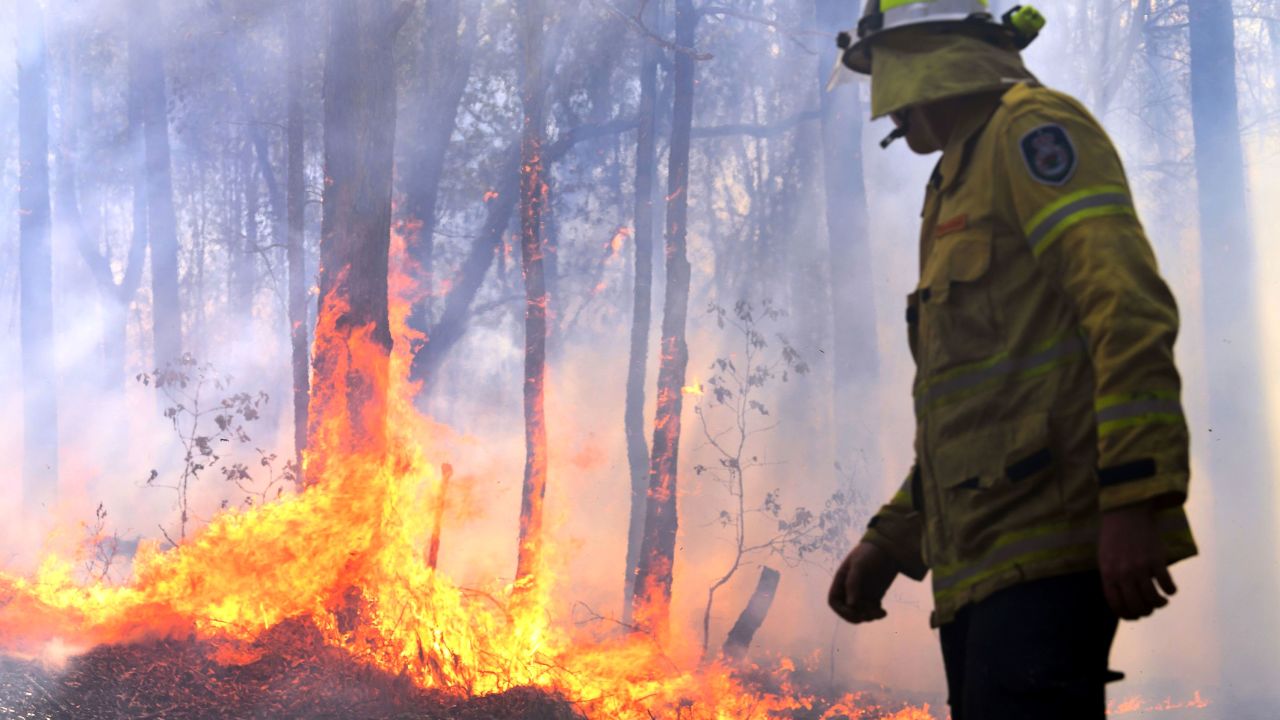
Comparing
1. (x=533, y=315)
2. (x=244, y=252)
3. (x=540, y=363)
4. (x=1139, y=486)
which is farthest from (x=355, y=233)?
(x=244, y=252)

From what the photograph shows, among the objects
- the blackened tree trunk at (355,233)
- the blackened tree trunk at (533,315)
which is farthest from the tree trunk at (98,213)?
the blackened tree trunk at (355,233)

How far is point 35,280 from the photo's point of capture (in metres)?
17.1

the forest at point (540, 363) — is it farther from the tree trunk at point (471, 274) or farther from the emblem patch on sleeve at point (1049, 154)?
the emblem patch on sleeve at point (1049, 154)

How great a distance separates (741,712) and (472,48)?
1050 cm

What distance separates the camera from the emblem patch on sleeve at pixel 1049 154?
1860 millimetres

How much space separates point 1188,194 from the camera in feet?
62.7

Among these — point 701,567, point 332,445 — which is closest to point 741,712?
point 332,445

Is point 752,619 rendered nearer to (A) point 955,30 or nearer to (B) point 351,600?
(B) point 351,600

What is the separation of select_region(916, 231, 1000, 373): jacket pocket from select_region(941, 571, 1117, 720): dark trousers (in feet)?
1.48

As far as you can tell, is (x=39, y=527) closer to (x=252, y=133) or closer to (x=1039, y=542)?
(x=252, y=133)

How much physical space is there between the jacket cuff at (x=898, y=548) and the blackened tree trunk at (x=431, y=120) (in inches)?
510

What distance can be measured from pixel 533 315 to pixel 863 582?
33.8 ft

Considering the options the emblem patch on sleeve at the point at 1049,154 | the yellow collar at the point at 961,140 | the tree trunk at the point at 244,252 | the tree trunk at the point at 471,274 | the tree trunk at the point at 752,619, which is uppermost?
the tree trunk at the point at 244,252

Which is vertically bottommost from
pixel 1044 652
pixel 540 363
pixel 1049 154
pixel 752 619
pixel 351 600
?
pixel 752 619
